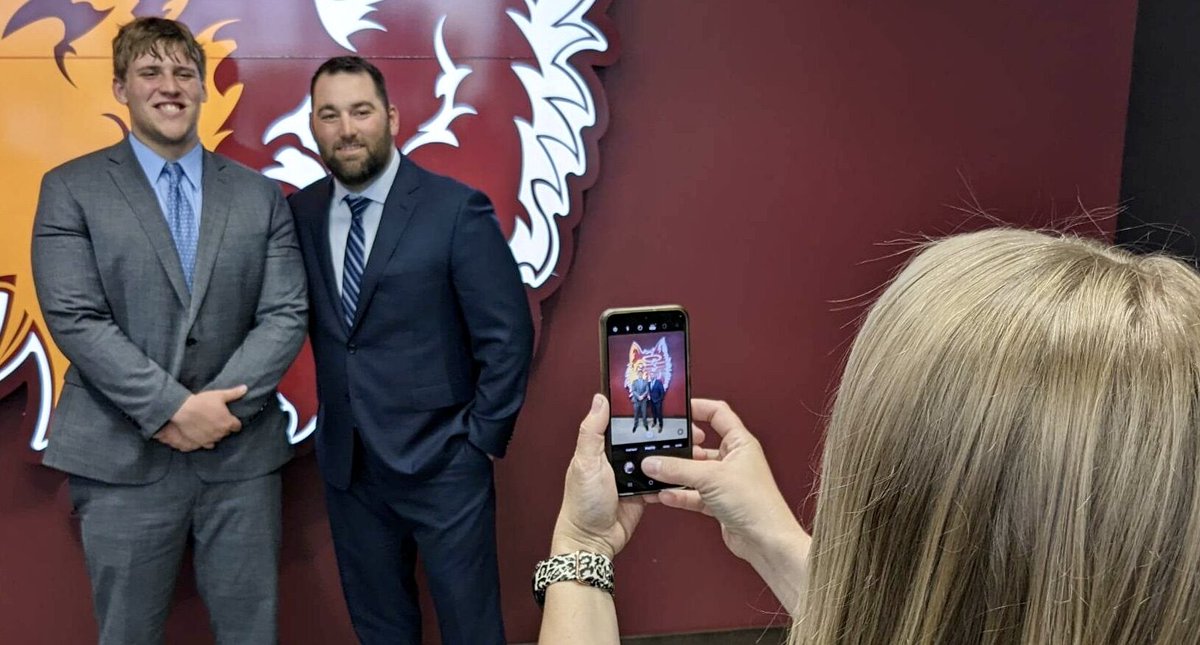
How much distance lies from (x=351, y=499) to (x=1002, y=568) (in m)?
1.83

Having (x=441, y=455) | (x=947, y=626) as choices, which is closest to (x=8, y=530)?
(x=441, y=455)

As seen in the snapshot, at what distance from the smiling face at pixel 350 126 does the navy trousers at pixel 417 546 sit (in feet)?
2.18

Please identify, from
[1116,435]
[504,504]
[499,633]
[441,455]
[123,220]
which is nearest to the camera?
[1116,435]

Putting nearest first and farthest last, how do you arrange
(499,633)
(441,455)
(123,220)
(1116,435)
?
1. (1116,435)
2. (123,220)
3. (441,455)
4. (499,633)

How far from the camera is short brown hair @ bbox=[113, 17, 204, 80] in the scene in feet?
6.46

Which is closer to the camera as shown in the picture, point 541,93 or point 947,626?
point 947,626

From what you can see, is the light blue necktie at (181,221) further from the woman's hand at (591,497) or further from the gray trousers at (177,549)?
the woman's hand at (591,497)

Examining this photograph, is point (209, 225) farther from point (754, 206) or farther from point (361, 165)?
point (754, 206)

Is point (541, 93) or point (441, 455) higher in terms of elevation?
point (541, 93)

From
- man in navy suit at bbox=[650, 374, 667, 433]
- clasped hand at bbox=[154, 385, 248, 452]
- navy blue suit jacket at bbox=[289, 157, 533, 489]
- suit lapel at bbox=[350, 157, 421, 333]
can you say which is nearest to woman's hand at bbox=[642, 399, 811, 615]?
man in navy suit at bbox=[650, 374, 667, 433]

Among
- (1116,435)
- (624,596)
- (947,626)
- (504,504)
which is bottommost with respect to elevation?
(624,596)

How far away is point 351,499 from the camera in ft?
7.06

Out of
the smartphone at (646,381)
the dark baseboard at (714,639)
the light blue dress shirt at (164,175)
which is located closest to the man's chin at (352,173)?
the light blue dress shirt at (164,175)

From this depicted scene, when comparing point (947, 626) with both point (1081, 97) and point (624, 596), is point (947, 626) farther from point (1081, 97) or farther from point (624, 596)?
point (1081, 97)
